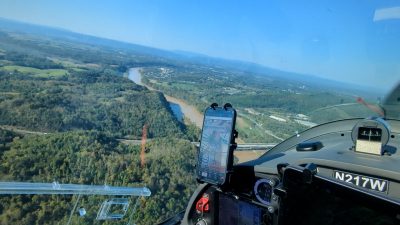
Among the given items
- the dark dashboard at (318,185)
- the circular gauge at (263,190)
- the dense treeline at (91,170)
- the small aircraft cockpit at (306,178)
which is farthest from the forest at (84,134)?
the circular gauge at (263,190)

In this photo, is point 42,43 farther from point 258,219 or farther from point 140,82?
point 258,219

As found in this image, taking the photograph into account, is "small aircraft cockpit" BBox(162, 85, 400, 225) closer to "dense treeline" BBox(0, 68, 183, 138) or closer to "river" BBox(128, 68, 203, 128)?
"river" BBox(128, 68, 203, 128)

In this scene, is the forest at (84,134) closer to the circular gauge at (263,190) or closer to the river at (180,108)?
the river at (180,108)

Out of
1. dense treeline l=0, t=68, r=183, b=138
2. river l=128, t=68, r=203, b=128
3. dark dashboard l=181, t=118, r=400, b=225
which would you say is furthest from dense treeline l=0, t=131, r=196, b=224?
dark dashboard l=181, t=118, r=400, b=225

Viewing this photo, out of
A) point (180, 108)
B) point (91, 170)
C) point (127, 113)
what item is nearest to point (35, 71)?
point (127, 113)

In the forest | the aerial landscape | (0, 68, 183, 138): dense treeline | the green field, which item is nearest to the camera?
the aerial landscape

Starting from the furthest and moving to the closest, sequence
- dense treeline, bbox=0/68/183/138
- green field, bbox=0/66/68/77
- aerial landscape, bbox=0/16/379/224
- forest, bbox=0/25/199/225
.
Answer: green field, bbox=0/66/68/77 < dense treeline, bbox=0/68/183/138 < forest, bbox=0/25/199/225 < aerial landscape, bbox=0/16/379/224

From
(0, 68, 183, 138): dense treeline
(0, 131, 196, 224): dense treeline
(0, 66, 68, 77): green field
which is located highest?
(0, 66, 68, 77): green field

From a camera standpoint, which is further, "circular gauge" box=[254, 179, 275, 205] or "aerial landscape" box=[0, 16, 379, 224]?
"aerial landscape" box=[0, 16, 379, 224]
